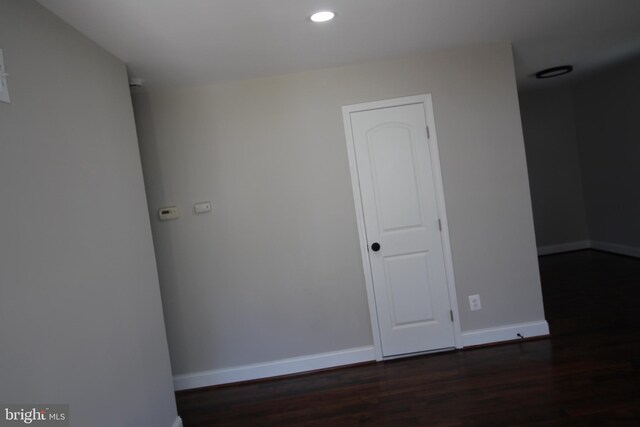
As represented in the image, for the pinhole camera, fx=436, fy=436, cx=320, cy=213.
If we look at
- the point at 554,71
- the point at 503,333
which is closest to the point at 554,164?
the point at 554,71

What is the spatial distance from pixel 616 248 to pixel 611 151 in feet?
4.46

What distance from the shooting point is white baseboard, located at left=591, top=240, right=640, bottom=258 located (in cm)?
568

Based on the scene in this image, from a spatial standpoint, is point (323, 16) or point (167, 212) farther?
point (167, 212)

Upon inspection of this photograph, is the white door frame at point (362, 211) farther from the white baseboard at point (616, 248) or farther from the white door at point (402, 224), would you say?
the white baseboard at point (616, 248)

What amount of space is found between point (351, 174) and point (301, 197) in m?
0.45

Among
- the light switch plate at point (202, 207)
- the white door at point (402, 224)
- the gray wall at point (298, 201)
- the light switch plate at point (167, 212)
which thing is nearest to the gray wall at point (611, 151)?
the gray wall at point (298, 201)

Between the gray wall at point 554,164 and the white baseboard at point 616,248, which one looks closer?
the white baseboard at point 616,248

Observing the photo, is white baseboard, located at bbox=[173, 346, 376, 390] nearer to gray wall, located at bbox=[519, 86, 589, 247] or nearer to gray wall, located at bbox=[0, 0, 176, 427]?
gray wall, located at bbox=[0, 0, 176, 427]

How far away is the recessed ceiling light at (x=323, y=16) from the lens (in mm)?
2402

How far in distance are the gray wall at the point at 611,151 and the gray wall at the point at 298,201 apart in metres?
2.91

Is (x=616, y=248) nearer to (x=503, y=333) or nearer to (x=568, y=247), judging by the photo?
(x=568, y=247)

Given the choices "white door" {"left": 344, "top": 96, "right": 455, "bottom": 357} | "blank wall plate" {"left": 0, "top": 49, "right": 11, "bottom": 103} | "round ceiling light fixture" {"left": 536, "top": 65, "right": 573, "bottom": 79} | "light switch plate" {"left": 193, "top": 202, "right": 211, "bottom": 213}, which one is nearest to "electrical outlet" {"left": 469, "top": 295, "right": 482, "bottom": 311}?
"white door" {"left": 344, "top": 96, "right": 455, "bottom": 357}

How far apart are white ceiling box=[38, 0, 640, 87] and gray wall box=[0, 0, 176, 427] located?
24cm

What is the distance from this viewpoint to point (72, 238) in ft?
6.14
